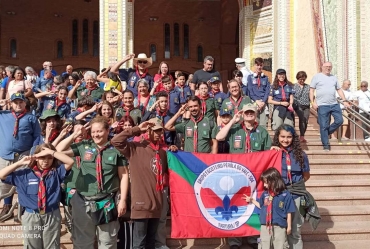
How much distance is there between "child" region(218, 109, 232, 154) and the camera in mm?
6547

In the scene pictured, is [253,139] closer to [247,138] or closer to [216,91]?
[247,138]

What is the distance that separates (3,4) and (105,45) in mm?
12728

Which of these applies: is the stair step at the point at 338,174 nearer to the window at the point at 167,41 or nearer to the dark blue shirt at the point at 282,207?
the dark blue shirt at the point at 282,207

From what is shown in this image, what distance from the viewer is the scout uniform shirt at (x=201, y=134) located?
6.49 m

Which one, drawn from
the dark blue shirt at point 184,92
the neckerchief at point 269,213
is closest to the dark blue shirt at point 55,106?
the dark blue shirt at point 184,92

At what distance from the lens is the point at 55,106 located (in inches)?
326

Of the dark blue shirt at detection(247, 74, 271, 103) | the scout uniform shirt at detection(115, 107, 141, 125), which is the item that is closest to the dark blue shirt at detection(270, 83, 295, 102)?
the dark blue shirt at detection(247, 74, 271, 103)

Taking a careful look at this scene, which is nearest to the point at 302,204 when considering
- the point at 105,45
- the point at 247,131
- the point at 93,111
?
the point at 247,131

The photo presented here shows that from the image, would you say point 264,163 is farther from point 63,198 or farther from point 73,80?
point 73,80

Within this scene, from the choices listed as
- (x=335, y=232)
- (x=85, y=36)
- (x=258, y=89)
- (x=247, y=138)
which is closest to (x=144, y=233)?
(x=247, y=138)

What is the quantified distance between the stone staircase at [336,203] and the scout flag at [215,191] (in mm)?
406

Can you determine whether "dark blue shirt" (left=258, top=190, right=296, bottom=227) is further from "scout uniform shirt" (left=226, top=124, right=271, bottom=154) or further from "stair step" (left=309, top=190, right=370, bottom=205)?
"stair step" (left=309, top=190, right=370, bottom=205)

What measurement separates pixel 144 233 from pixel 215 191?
1.37 m

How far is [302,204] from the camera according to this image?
5586 millimetres
